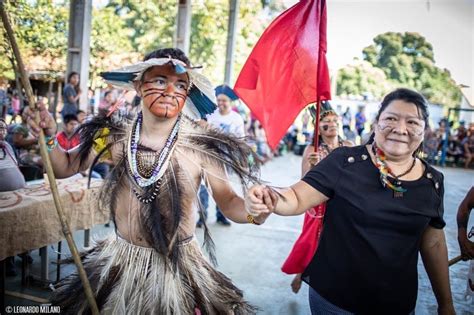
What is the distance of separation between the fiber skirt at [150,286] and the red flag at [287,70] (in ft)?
3.28

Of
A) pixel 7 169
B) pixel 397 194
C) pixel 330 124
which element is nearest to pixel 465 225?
pixel 397 194

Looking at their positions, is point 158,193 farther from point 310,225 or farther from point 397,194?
point 310,225

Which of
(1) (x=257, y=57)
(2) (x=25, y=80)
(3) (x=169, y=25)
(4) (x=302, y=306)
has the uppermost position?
(3) (x=169, y=25)

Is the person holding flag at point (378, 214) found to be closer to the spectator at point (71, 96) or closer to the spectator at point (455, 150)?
the spectator at point (71, 96)

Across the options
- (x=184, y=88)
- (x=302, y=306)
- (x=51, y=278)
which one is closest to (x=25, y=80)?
(x=184, y=88)

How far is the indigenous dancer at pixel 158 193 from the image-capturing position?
207cm

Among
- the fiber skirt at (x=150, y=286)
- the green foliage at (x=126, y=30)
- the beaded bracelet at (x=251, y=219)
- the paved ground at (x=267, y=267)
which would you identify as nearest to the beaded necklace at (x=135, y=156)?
the fiber skirt at (x=150, y=286)

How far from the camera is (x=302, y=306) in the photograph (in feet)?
13.2

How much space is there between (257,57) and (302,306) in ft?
8.50

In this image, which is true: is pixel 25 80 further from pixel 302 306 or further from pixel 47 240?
pixel 302 306

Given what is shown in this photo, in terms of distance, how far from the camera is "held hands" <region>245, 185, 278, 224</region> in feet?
5.88

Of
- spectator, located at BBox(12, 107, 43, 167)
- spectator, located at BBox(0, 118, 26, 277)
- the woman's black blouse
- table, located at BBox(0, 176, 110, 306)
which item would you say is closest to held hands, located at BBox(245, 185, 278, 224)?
the woman's black blouse

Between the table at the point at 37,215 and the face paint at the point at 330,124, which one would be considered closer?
the table at the point at 37,215

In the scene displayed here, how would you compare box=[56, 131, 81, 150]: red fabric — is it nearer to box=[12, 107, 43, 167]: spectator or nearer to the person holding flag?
the person holding flag
